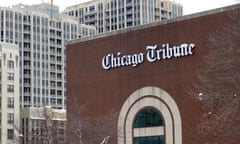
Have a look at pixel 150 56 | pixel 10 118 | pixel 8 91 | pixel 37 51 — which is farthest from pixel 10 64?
pixel 150 56

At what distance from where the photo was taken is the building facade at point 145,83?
6116 cm

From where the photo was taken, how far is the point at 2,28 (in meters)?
178

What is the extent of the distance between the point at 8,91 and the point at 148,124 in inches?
3232

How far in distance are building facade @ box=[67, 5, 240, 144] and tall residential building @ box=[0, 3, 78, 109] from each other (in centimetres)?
10395

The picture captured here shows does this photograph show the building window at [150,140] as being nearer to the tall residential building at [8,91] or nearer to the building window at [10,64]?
the tall residential building at [8,91]

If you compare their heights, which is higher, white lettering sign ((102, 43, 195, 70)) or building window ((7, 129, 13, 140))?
white lettering sign ((102, 43, 195, 70))

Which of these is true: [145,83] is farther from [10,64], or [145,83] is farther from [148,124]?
[10,64]

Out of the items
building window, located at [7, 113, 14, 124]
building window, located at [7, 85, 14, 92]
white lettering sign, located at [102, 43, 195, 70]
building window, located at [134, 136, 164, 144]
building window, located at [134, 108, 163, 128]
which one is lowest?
building window, located at [134, 136, 164, 144]

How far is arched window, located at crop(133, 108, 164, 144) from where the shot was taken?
6562cm

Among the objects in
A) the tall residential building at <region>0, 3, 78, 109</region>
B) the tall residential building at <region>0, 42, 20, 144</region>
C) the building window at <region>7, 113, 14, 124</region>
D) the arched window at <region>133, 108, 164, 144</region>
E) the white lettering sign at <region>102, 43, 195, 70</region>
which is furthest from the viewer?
the tall residential building at <region>0, 3, 78, 109</region>

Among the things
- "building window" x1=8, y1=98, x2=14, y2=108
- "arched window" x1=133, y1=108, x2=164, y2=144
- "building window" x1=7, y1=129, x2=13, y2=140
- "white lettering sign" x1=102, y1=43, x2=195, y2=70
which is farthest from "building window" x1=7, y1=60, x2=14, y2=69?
"arched window" x1=133, y1=108, x2=164, y2=144

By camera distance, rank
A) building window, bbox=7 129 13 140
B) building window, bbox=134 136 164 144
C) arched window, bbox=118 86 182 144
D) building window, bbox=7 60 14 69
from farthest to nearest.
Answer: building window, bbox=7 60 14 69 → building window, bbox=7 129 13 140 → building window, bbox=134 136 164 144 → arched window, bbox=118 86 182 144

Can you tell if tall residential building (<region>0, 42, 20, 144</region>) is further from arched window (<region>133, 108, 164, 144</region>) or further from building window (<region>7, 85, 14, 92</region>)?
arched window (<region>133, 108, 164, 144</region>)

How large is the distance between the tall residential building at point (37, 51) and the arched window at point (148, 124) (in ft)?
362
